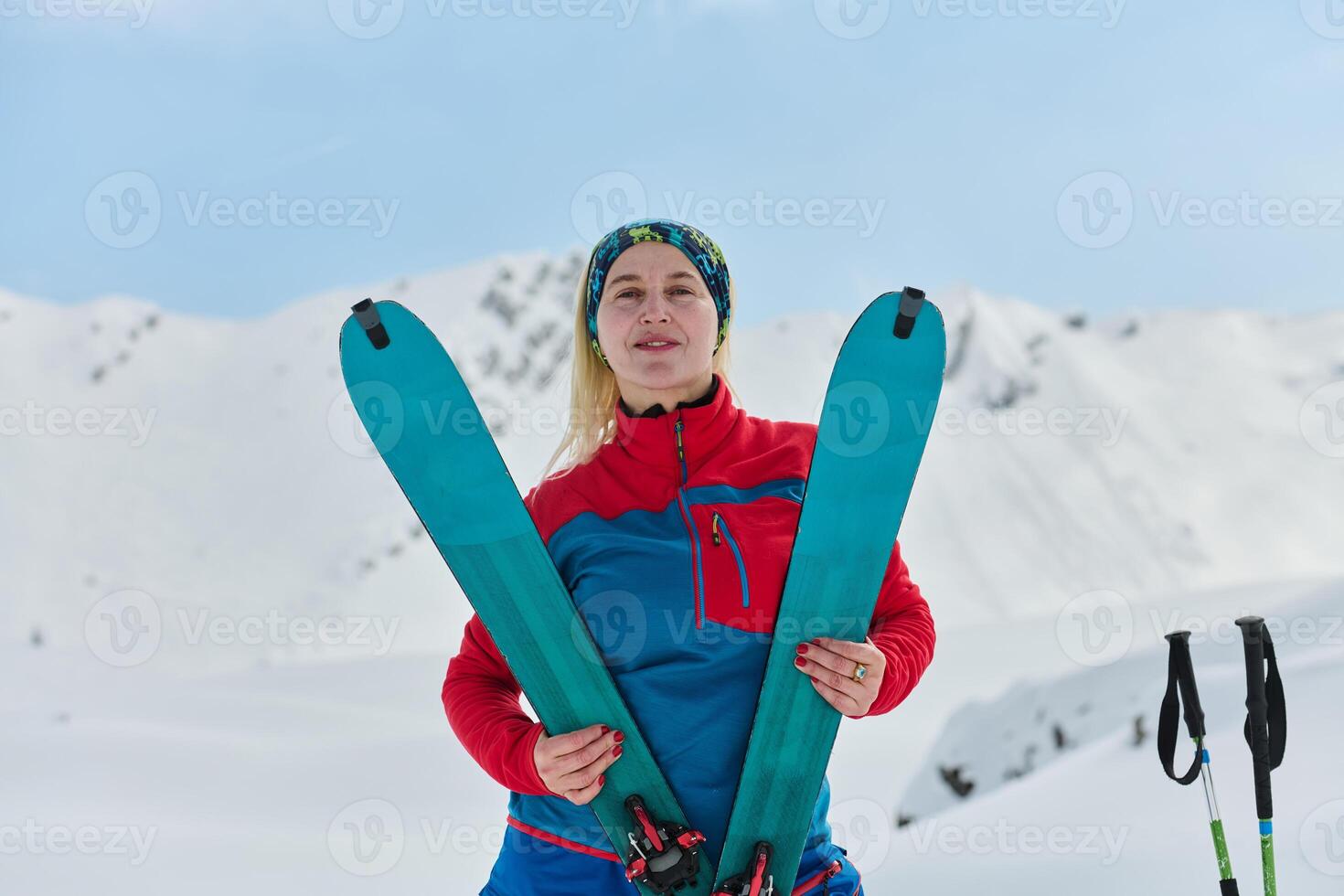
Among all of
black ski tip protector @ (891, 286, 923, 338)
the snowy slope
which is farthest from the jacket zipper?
the snowy slope

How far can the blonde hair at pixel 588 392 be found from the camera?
166cm

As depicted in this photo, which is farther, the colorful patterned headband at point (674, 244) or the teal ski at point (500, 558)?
the colorful patterned headband at point (674, 244)

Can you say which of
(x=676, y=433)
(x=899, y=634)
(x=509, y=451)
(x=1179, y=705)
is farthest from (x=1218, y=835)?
(x=509, y=451)

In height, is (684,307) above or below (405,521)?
below

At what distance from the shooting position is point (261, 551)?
13500 millimetres

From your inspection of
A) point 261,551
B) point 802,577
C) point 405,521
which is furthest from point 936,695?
point 261,551

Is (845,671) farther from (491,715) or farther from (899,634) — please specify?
(491,715)

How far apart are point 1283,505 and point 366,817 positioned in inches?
566

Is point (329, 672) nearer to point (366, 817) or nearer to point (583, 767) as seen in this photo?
point (366, 817)

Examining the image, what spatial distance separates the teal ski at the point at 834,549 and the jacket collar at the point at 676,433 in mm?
156

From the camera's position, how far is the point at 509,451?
48.4 feet

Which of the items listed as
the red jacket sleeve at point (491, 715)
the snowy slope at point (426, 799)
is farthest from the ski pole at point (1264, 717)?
the red jacket sleeve at point (491, 715)

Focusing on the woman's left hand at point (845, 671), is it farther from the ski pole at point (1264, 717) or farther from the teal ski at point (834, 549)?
the ski pole at point (1264, 717)

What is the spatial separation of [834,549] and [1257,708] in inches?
37.8
